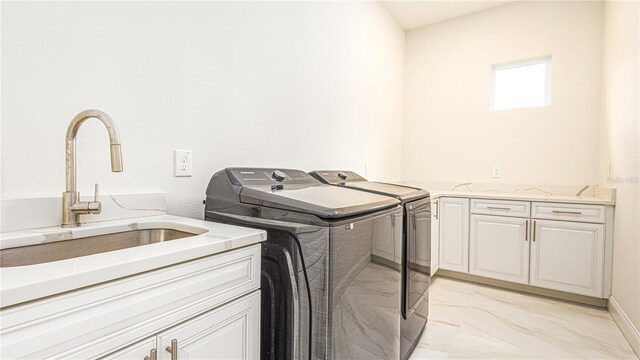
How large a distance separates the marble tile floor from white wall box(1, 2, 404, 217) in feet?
4.62

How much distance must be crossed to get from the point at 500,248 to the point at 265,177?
2.43 m

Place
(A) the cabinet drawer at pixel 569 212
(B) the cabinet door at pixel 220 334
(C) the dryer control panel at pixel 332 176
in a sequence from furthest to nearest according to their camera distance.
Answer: (A) the cabinet drawer at pixel 569 212 < (C) the dryer control panel at pixel 332 176 < (B) the cabinet door at pixel 220 334

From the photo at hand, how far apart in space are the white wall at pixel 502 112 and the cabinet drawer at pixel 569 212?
1.69ft

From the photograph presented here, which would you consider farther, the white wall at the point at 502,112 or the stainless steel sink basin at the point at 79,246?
the white wall at the point at 502,112

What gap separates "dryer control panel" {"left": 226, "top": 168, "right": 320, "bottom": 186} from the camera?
1.41 metres

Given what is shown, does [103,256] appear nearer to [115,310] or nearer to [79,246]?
[115,310]

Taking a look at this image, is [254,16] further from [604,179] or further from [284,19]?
[604,179]

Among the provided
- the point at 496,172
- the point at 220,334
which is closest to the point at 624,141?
the point at 496,172

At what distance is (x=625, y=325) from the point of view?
2154mm

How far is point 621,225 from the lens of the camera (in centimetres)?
233

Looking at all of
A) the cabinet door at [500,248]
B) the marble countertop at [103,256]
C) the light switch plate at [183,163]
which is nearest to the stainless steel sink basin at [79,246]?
the marble countertop at [103,256]

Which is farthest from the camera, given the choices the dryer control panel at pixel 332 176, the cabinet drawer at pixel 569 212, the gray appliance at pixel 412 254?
the cabinet drawer at pixel 569 212

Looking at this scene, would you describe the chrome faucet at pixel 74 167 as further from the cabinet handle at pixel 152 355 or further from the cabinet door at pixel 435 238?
the cabinet door at pixel 435 238

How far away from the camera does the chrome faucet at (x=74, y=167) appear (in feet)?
3.25
